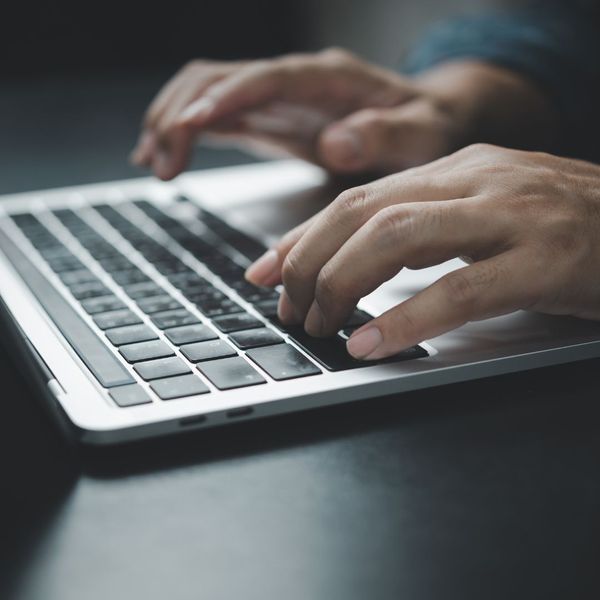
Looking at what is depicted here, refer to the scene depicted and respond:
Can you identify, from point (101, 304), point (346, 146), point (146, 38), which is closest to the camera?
point (101, 304)

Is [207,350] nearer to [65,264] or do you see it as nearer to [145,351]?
[145,351]

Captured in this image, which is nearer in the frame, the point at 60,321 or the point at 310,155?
the point at 60,321

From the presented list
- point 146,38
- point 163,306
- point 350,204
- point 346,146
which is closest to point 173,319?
point 163,306

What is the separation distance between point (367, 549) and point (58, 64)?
1.75m

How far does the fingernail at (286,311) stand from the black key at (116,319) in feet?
0.30

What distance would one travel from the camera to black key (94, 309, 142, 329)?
21.4 inches

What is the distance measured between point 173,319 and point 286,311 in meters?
0.07

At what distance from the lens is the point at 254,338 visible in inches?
20.1

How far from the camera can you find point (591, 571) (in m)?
0.34

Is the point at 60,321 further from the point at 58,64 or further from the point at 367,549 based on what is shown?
the point at 58,64

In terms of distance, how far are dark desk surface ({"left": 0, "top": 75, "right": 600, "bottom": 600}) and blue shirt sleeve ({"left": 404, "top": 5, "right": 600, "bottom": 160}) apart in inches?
26.3

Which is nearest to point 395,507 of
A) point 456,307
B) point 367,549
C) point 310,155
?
point 367,549

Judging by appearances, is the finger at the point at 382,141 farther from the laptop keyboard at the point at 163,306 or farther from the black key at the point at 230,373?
the black key at the point at 230,373

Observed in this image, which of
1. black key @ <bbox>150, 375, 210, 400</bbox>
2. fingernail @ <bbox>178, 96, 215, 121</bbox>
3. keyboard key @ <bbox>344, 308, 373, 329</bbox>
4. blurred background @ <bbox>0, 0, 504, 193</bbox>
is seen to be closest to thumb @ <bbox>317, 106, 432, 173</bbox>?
fingernail @ <bbox>178, 96, 215, 121</bbox>
